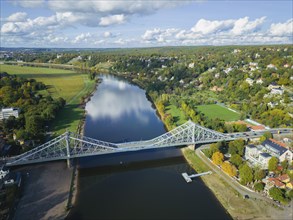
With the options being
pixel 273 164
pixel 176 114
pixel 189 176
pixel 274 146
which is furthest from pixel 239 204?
pixel 176 114

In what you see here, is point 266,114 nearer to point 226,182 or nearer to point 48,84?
point 226,182

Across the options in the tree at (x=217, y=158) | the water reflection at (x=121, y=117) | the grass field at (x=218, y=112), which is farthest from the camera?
the grass field at (x=218, y=112)

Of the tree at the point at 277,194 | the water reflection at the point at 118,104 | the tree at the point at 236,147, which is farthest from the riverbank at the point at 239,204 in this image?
the water reflection at the point at 118,104

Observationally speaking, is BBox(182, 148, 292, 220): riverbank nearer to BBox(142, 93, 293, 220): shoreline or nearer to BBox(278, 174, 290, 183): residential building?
BBox(142, 93, 293, 220): shoreline

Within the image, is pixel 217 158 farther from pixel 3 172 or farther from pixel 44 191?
pixel 3 172

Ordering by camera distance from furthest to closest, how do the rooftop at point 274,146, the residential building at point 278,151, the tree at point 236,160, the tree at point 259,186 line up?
the rooftop at point 274,146 < the residential building at point 278,151 < the tree at point 236,160 < the tree at point 259,186

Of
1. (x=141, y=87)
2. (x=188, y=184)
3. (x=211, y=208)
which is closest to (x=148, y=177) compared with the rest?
(x=188, y=184)

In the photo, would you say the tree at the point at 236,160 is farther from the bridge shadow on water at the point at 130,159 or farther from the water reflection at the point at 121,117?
the water reflection at the point at 121,117
